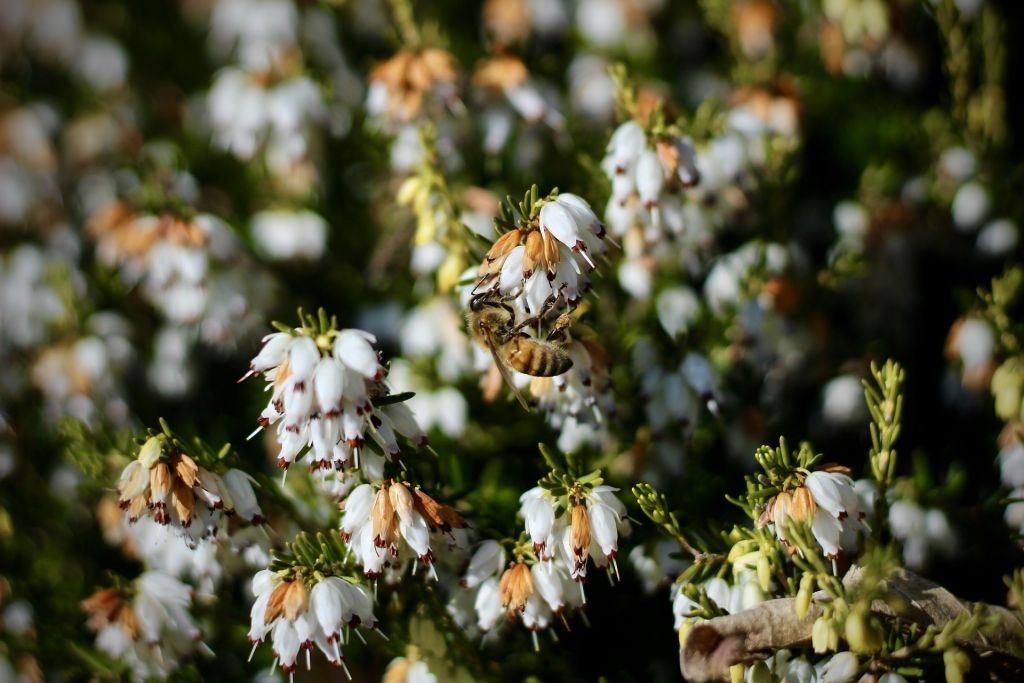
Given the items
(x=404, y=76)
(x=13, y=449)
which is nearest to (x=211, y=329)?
(x=13, y=449)

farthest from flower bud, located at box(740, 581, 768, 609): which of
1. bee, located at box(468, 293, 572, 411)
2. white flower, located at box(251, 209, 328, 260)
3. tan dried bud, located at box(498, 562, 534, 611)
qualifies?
white flower, located at box(251, 209, 328, 260)

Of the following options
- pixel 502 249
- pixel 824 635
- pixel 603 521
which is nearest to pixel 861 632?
pixel 824 635

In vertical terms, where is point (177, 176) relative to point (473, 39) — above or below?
below

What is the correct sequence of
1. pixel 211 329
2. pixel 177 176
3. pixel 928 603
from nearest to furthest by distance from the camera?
pixel 928 603, pixel 211 329, pixel 177 176

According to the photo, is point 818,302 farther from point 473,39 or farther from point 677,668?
point 473,39

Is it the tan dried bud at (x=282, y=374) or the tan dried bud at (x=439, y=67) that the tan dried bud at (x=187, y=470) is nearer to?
the tan dried bud at (x=282, y=374)

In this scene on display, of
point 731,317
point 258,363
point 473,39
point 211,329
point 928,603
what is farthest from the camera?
point 473,39

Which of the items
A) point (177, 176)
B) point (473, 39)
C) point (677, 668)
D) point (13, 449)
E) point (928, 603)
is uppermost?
point (473, 39)

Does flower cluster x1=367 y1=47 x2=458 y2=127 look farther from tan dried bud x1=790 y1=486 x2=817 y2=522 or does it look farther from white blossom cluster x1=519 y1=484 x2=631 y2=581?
tan dried bud x1=790 y1=486 x2=817 y2=522
